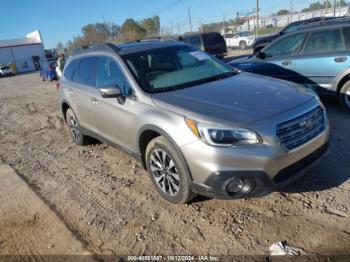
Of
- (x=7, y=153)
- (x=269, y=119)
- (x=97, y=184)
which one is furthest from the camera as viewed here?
(x=7, y=153)

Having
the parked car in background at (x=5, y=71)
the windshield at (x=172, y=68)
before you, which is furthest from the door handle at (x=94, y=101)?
the parked car in background at (x=5, y=71)

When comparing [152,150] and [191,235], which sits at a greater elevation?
[152,150]

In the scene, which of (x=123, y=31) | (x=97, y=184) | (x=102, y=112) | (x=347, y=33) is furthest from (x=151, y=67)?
(x=123, y=31)

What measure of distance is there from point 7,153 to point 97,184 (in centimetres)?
300

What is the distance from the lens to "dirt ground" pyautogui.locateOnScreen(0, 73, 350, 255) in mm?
3031

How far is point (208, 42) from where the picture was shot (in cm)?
1747

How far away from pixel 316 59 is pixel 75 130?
4.70 m

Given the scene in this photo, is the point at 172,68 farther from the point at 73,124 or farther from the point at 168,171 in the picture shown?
the point at 73,124

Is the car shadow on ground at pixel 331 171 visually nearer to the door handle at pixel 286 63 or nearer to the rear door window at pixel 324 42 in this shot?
the rear door window at pixel 324 42

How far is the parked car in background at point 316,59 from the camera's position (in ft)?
19.2

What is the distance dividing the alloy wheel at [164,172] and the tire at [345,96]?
398cm

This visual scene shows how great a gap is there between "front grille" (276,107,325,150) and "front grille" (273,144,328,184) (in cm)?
19

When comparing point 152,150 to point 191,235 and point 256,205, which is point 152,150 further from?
point 256,205

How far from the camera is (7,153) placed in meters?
6.56
